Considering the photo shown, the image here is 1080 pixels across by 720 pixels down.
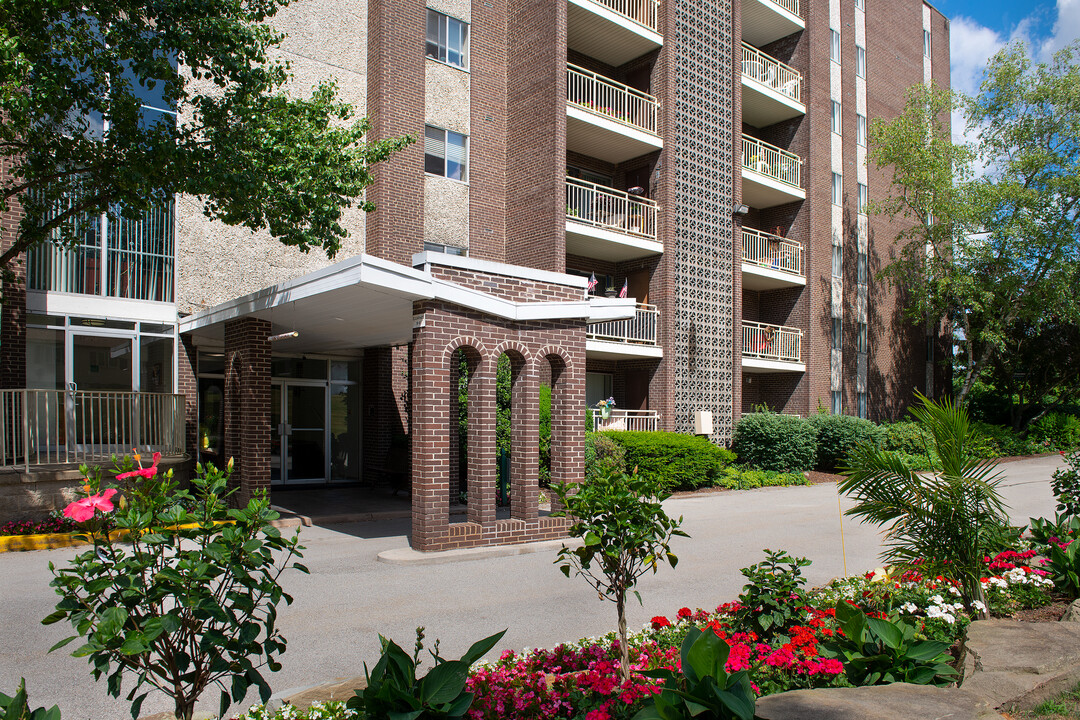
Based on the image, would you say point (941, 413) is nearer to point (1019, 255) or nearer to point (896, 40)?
point (1019, 255)

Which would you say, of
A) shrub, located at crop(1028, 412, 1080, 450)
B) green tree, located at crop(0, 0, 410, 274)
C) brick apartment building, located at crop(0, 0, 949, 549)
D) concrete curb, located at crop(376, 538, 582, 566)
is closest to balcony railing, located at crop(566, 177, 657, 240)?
brick apartment building, located at crop(0, 0, 949, 549)

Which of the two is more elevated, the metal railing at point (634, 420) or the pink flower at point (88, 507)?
the pink flower at point (88, 507)

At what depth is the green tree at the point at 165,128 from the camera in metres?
9.40

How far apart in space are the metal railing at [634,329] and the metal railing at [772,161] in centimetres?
731

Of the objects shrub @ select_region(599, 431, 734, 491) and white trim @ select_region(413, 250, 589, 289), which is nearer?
white trim @ select_region(413, 250, 589, 289)

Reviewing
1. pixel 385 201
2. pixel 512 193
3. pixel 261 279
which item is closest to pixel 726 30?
pixel 512 193

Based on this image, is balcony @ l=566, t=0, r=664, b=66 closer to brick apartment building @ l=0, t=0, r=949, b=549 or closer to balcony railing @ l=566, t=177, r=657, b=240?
brick apartment building @ l=0, t=0, r=949, b=549

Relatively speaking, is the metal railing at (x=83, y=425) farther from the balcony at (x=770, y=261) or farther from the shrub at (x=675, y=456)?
the balcony at (x=770, y=261)

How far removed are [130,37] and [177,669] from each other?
976 centimetres

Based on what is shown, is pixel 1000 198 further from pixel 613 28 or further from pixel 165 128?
pixel 165 128

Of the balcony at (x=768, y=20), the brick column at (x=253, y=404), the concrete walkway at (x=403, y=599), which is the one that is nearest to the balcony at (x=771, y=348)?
the balcony at (x=768, y=20)

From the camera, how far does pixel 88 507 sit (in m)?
2.99

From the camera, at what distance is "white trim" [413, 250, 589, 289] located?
10039mm

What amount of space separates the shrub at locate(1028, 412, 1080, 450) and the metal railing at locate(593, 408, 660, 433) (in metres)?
20.3
